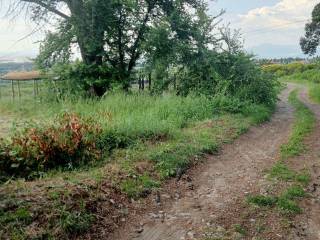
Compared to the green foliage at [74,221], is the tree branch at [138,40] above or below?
above

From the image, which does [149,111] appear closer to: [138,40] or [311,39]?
[138,40]

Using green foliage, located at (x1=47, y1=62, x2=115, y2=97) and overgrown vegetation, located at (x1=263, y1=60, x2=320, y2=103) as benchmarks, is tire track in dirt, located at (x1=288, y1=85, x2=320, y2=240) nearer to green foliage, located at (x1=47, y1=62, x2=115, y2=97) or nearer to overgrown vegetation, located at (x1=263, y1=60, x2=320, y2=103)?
green foliage, located at (x1=47, y1=62, x2=115, y2=97)

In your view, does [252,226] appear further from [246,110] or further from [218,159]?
[246,110]

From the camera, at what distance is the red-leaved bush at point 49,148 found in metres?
5.85

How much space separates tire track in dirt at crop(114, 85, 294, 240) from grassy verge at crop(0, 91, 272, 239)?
0.93ft

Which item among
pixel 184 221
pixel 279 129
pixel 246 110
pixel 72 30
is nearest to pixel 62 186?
pixel 184 221

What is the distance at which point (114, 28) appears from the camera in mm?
15508

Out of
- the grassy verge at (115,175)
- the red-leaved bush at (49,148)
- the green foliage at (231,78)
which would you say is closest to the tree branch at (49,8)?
the green foliage at (231,78)

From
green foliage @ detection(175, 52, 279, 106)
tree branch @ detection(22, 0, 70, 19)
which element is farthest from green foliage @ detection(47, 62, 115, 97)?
green foliage @ detection(175, 52, 279, 106)

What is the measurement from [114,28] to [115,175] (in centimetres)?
1070

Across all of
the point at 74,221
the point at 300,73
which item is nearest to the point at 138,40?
the point at 74,221

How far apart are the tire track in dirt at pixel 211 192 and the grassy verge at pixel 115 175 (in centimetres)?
28

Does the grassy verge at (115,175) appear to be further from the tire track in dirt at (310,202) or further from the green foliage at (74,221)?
the tire track in dirt at (310,202)

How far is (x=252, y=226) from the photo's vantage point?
4711mm
